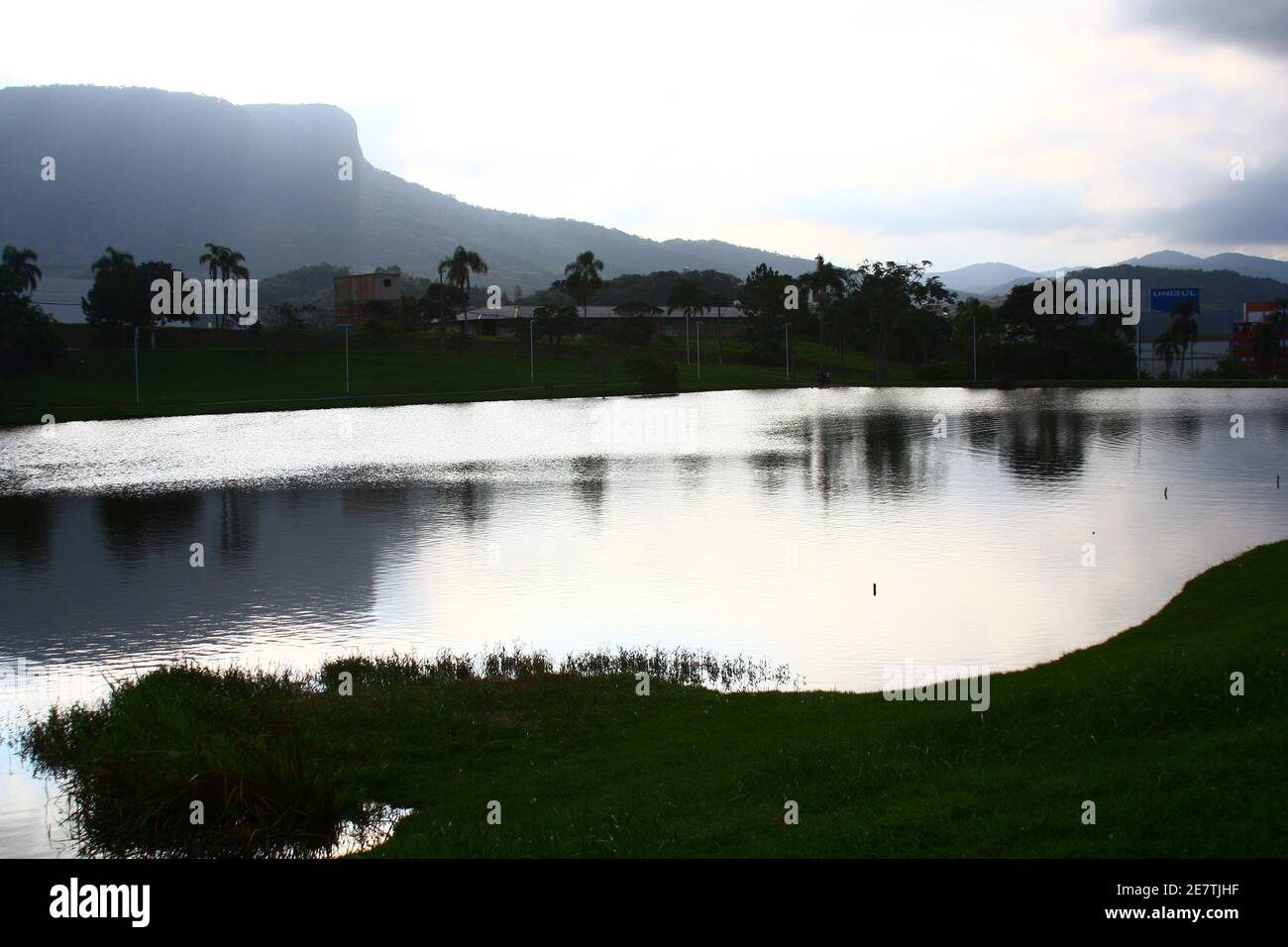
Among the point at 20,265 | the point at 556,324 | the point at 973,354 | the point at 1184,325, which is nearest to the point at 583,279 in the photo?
the point at 556,324

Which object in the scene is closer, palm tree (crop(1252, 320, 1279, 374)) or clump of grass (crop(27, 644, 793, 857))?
clump of grass (crop(27, 644, 793, 857))

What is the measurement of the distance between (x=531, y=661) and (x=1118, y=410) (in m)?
78.9

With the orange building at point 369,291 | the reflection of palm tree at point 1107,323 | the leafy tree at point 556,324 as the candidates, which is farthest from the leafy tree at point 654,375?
the orange building at point 369,291

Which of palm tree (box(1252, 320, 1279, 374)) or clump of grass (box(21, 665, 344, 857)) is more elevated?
palm tree (box(1252, 320, 1279, 374))

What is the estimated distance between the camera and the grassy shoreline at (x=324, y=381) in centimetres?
9988

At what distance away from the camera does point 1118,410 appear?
8950 centimetres

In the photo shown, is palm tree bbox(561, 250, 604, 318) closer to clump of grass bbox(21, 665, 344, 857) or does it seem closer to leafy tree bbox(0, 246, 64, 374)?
leafy tree bbox(0, 246, 64, 374)

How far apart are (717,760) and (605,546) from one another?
2029cm

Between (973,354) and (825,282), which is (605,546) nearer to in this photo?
(973,354)

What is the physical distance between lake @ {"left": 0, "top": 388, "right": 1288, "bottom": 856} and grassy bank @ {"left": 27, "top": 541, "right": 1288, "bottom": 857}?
2.19 meters

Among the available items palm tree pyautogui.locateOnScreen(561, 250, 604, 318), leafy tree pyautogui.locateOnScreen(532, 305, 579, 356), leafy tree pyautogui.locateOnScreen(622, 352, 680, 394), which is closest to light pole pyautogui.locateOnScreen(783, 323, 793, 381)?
leafy tree pyautogui.locateOnScreen(622, 352, 680, 394)

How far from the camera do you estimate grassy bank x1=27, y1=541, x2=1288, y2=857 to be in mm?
10266

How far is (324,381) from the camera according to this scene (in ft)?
395
